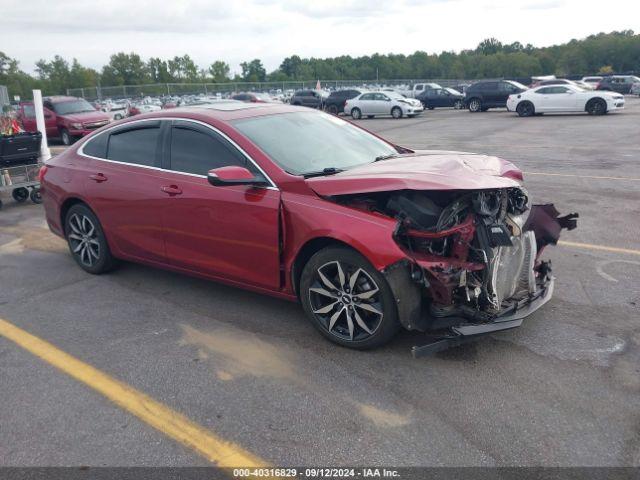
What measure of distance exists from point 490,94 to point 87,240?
2912 centimetres

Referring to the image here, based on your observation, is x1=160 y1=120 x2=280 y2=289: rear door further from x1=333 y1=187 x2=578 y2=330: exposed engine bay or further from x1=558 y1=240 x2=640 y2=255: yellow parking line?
x1=558 y1=240 x2=640 y2=255: yellow parking line

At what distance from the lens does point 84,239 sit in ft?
19.6

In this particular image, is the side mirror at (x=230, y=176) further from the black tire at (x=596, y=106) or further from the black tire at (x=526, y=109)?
the black tire at (x=526, y=109)

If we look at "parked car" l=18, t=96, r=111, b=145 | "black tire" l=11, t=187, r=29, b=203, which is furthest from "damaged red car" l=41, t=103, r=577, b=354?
"parked car" l=18, t=96, r=111, b=145

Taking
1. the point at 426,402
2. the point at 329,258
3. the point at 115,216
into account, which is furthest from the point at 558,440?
the point at 115,216

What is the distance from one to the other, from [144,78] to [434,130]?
95.8m

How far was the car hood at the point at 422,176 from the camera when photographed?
3795mm

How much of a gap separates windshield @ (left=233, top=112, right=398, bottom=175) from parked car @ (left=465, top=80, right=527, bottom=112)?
1104 inches

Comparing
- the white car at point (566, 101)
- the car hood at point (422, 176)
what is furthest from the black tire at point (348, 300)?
the white car at point (566, 101)

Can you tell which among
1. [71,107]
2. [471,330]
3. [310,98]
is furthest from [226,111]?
[310,98]

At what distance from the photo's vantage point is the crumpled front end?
3.73 m

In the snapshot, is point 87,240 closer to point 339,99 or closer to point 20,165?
point 20,165

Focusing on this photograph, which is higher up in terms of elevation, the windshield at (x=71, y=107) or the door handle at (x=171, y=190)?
the windshield at (x=71, y=107)

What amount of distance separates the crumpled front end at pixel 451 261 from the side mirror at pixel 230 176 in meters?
0.73
